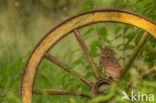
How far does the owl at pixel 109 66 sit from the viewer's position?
6.40ft

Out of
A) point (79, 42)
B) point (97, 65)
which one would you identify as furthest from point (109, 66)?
point (97, 65)

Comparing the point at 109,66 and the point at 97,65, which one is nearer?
the point at 109,66

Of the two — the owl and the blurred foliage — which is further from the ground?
the blurred foliage

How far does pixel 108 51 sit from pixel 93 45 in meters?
0.39

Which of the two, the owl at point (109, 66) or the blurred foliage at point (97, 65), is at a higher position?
the blurred foliage at point (97, 65)

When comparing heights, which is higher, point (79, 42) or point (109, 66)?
point (79, 42)

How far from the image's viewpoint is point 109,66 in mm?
1965

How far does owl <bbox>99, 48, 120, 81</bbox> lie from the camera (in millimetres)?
1949

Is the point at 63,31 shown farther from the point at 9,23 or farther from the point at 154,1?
the point at 9,23

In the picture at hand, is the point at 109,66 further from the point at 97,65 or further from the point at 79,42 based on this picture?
the point at 97,65

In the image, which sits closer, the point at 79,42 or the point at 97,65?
the point at 79,42

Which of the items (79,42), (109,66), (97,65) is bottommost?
(109,66)

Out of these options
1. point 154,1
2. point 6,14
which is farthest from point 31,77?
point 6,14

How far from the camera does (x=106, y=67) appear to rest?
197 cm
